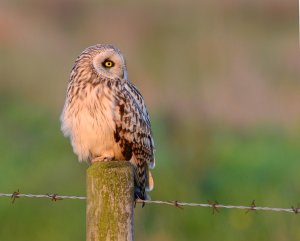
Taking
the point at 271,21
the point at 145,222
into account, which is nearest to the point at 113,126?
the point at 145,222

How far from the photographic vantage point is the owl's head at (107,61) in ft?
20.2

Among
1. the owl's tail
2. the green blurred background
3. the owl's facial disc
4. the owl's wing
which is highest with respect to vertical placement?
the green blurred background

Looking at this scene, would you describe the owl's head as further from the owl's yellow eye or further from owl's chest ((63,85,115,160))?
owl's chest ((63,85,115,160))

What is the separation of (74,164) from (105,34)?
775 cm

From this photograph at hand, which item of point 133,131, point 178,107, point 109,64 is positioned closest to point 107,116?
point 133,131

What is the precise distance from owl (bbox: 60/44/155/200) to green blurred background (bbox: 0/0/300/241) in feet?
8.30

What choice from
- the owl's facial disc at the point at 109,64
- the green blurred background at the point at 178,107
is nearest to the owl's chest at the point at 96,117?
the owl's facial disc at the point at 109,64

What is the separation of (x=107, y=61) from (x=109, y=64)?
0.8 inches

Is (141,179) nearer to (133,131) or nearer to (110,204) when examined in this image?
(133,131)

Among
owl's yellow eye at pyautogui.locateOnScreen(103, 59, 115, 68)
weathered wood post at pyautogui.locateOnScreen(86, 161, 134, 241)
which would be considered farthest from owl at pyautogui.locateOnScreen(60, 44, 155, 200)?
weathered wood post at pyautogui.locateOnScreen(86, 161, 134, 241)

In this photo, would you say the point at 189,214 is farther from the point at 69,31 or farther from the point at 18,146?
the point at 69,31

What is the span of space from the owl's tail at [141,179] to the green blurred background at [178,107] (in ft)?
8.12

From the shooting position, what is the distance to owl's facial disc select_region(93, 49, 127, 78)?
616cm

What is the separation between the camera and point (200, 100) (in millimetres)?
13922
